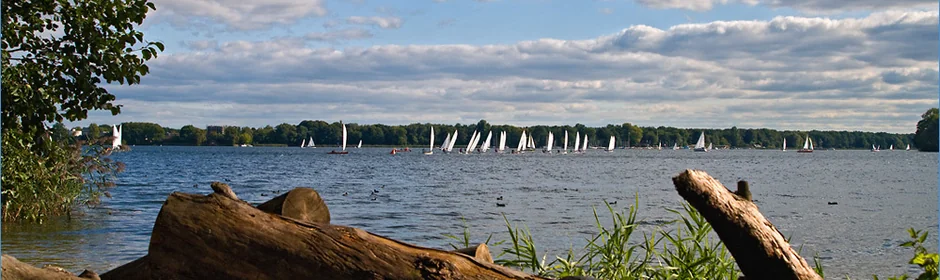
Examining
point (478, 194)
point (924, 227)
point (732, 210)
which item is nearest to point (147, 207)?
point (478, 194)

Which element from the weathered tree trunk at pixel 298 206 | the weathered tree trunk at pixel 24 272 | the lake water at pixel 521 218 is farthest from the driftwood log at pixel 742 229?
the weathered tree trunk at pixel 24 272

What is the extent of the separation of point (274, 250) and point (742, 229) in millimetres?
2659

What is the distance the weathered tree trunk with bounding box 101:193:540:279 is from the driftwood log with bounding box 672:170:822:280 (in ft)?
3.61

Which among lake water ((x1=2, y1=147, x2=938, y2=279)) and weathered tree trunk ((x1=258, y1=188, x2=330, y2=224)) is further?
lake water ((x1=2, y1=147, x2=938, y2=279))

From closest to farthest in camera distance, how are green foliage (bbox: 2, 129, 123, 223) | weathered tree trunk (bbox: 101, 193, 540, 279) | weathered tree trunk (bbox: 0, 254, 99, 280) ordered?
weathered tree trunk (bbox: 101, 193, 540, 279)
weathered tree trunk (bbox: 0, 254, 99, 280)
green foliage (bbox: 2, 129, 123, 223)

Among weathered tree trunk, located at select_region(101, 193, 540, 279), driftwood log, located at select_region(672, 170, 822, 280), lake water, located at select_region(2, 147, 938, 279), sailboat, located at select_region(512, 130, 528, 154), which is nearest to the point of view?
weathered tree trunk, located at select_region(101, 193, 540, 279)

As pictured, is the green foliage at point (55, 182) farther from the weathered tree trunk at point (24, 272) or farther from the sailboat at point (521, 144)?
the sailboat at point (521, 144)

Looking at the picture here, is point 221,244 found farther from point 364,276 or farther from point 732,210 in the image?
point 732,210

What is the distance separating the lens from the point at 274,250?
4805 mm

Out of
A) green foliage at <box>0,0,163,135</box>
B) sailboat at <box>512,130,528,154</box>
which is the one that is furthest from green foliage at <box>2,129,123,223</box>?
sailboat at <box>512,130,528,154</box>

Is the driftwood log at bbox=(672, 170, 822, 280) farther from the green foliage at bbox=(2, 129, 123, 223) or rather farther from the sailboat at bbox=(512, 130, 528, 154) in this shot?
the sailboat at bbox=(512, 130, 528, 154)

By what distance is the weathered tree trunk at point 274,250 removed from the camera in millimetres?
4762

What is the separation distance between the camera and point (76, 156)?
17.3 meters

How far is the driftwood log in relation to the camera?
5.04 meters
